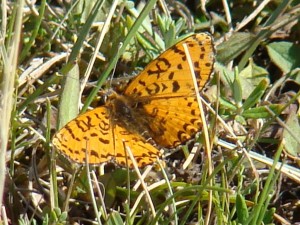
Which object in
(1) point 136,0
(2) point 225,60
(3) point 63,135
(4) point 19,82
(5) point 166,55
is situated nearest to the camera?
(3) point 63,135

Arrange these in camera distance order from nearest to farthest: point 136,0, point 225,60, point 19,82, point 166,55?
1. point 166,55
2. point 19,82
3. point 225,60
4. point 136,0

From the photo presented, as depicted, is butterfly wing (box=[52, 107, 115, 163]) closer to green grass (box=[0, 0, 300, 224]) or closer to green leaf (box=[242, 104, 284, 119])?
green grass (box=[0, 0, 300, 224])

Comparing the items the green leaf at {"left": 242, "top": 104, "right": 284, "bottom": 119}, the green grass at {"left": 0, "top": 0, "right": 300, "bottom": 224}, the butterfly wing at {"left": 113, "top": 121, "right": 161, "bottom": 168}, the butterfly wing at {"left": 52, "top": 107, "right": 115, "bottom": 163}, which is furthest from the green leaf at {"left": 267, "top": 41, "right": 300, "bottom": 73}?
the butterfly wing at {"left": 52, "top": 107, "right": 115, "bottom": 163}

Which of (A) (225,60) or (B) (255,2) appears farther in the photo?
(B) (255,2)

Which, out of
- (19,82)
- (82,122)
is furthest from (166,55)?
(19,82)

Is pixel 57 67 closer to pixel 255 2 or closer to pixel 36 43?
pixel 36 43

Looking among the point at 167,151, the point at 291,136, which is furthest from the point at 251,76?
the point at 167,151
